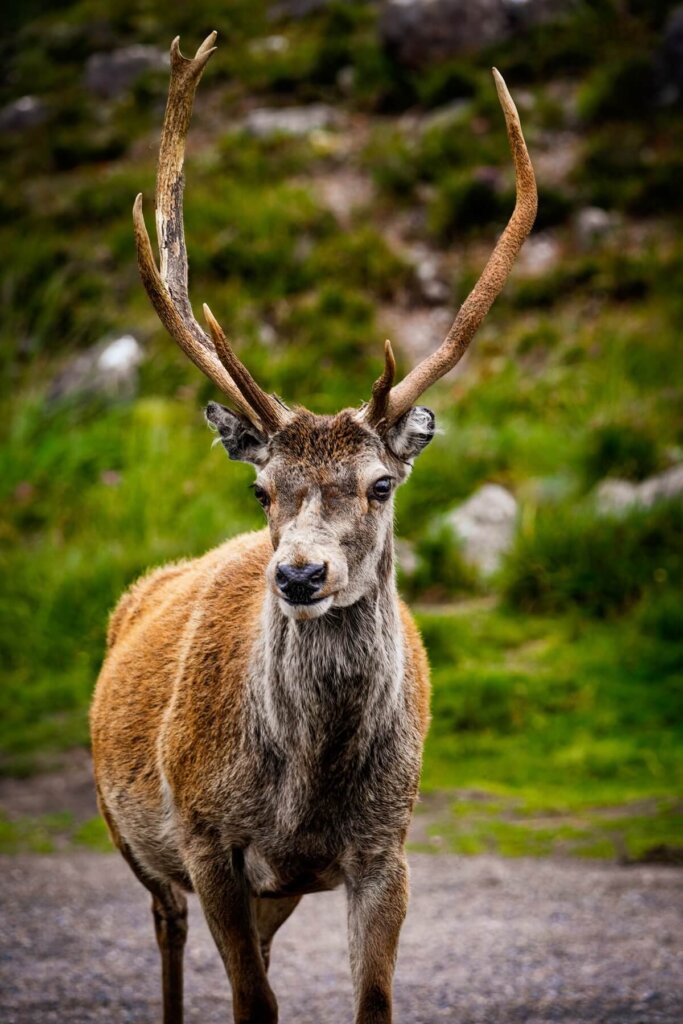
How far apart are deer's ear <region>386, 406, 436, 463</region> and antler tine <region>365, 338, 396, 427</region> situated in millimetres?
90

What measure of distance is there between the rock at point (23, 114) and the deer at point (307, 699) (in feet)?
58.7

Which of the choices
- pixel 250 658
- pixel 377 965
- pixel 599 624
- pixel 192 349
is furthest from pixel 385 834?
pixel 599 624

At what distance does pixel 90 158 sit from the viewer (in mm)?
20516

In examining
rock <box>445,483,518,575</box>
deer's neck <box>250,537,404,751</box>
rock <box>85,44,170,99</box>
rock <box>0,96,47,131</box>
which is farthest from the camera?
rock <box>85,44,170,99</box>

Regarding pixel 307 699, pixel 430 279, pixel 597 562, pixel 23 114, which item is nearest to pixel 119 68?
pixel 23 114

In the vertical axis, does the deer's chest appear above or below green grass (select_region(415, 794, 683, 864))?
below

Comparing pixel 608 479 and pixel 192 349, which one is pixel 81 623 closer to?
pixel 608 479

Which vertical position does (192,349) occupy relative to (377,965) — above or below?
above

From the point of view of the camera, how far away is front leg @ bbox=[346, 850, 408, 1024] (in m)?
4.24

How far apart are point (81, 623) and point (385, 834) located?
7.51 m

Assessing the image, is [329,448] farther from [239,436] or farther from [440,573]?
[440,573]

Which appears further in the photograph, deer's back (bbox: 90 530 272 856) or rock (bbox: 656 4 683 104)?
rock (bbox: 656 4 683 104)

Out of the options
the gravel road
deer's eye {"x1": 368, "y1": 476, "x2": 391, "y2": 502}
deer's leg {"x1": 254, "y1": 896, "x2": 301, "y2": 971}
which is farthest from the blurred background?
deer's eye {"x1": 368, "y1": 476, "x2": 391, "y2": 502}

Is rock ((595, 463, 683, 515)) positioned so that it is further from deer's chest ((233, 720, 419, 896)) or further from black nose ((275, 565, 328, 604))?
black nose ((275, 565, 328, 604))
